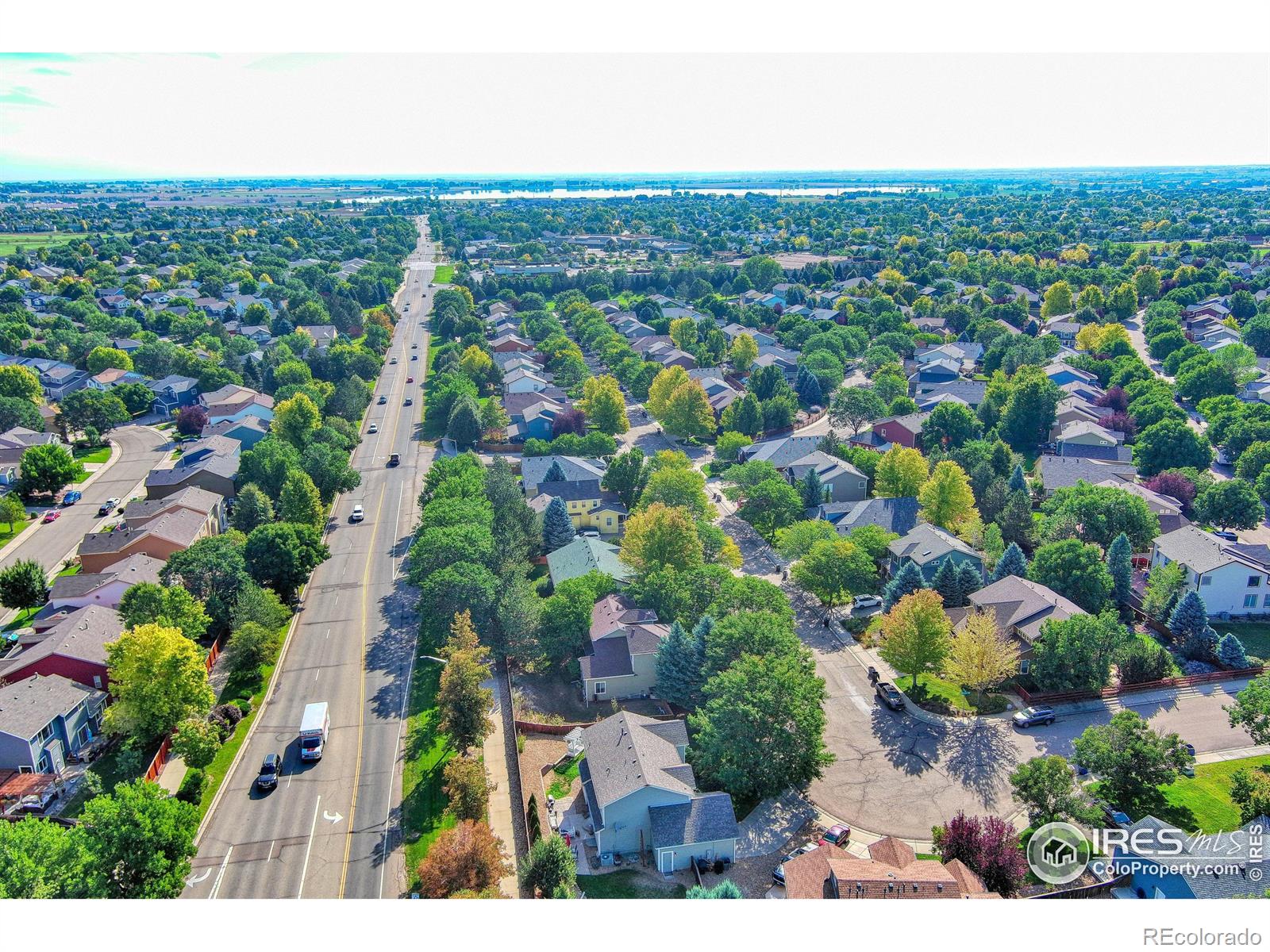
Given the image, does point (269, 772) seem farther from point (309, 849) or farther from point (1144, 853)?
point (1144, 853)

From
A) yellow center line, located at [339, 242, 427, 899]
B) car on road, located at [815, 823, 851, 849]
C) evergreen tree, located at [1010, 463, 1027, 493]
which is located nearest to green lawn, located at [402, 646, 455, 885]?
yellow center line, located at [339, 242, 427, 899]

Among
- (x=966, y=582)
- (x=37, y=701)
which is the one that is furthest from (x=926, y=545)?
(x=37, y=701)

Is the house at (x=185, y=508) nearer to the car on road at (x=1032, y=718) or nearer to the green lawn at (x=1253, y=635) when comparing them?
the car on road at (x=1032, y=718)

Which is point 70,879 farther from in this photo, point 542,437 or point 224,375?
point 224,375

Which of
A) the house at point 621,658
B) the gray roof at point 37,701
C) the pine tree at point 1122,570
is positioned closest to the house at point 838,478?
the pine tree at point 1122,570

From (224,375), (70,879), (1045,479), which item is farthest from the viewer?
(224,375)

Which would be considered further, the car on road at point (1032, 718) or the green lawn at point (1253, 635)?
the green lawn at point (1253, 635)

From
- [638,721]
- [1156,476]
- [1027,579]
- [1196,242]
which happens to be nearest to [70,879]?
[638,721]
